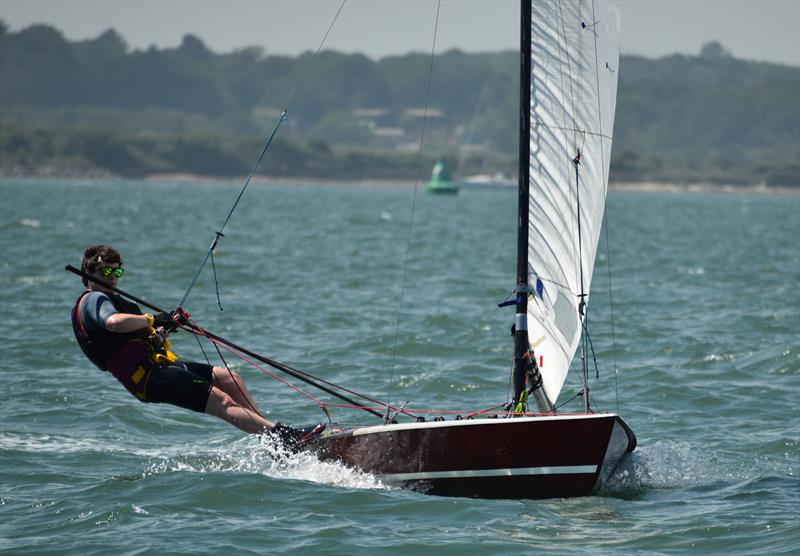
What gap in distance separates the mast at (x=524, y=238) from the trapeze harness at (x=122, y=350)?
2460 millimetres

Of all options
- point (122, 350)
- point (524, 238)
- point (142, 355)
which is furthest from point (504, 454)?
point (122, 350)

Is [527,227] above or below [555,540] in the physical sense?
above

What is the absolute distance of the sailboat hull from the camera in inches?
335

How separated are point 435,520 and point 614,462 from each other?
1.32 metres

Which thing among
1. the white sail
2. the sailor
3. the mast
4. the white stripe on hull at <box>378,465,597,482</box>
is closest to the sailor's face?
the sailor

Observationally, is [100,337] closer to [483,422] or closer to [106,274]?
[106,274]

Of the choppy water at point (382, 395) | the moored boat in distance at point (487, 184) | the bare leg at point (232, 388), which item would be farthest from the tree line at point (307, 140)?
the bare leg at point (232, 388)

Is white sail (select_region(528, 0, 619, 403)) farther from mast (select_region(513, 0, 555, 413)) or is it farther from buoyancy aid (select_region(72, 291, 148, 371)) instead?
buoyancy aid (select_region(72, 291, 148, 371))

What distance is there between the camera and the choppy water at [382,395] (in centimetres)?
823

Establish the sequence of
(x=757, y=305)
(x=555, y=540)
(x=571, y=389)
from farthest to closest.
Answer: (x=757, y=305) < (x=571, y=389) < (x=555, y=540)

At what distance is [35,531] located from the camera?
27.1 feet

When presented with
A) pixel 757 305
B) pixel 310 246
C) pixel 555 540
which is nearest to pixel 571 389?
pixel 555 540

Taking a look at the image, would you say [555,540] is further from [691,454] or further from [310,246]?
[310,246]

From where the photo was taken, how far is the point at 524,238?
9.16m
